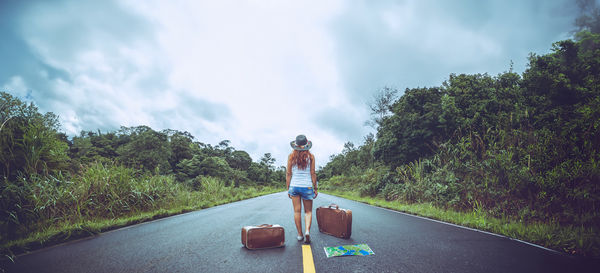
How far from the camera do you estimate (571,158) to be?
212 inches

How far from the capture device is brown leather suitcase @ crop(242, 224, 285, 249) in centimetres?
343

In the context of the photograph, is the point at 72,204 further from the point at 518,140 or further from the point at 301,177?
the point at 518,140

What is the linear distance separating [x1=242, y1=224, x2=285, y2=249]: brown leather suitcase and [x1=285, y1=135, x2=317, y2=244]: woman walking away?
19.0 inches

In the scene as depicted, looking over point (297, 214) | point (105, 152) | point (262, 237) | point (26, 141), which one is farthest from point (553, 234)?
point (105, 152)

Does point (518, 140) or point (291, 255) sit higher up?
point (518, 140)

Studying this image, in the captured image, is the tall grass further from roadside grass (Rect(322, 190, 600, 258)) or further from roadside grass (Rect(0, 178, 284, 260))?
roadside grass (Rect(322, 190, 600, 258))

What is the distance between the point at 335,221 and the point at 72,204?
633 cm

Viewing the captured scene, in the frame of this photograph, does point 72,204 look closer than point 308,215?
No

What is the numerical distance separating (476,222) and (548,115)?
175 inches

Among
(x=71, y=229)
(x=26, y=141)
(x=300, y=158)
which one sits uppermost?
(x=26, y=141)

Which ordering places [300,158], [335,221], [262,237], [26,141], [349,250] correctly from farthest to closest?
[26,141], [335,221], [300,158], [262,237], [349,250]

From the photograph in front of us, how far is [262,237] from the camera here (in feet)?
11.4

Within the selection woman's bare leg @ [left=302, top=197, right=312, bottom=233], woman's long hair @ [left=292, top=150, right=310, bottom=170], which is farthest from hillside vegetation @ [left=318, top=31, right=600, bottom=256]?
woman's long hair @ [left=292, top=150, right=310, bottom=170]

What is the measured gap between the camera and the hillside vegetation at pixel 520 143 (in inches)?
197
